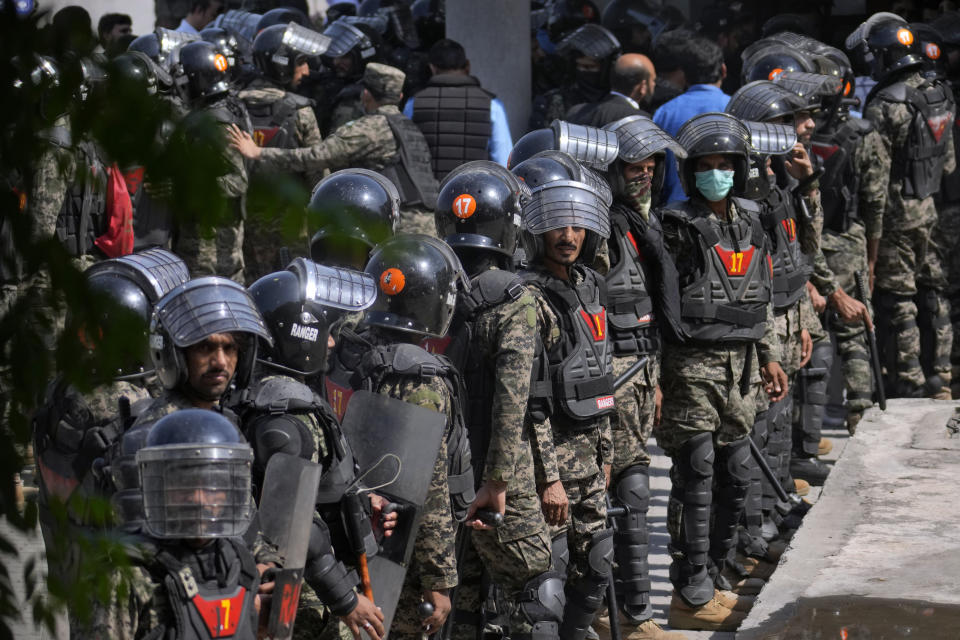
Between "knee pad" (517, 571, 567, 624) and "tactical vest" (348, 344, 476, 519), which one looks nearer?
"tactical vest" (348, 344, 476, 519)

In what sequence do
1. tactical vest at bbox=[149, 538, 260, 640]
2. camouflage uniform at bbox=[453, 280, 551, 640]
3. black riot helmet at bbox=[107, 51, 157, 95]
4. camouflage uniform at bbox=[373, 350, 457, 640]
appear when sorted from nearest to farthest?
black riot helmet at bbox=[107, 51, 157, 95], tactical vest at bbox=[149, 538, 260, 640], camouflage uniform at bbox=[373, 350, 457, 640], camouflage uniform at bbox=[453, 280, 551, 640]

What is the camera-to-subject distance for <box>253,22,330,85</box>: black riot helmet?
9.98m

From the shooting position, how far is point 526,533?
502 cm

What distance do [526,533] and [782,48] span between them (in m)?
5.28

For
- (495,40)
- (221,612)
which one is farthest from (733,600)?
(495,40)

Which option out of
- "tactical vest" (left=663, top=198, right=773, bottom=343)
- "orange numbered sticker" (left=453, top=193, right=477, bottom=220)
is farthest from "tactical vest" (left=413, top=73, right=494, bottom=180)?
"orange numbered sticker" (left=453, top=193, right=477, bottom=220)

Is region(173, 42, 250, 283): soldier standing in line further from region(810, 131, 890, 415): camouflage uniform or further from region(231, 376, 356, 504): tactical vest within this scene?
region(231, 376, 356, 504): tactical vest

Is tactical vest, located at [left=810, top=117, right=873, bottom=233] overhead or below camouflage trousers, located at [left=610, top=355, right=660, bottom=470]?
overhead

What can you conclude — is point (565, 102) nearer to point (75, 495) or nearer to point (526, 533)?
point (526, 533)

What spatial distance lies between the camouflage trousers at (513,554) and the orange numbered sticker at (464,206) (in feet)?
3.44

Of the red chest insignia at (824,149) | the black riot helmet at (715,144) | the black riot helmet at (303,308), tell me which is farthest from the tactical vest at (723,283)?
the black riot helmet at (303,308)

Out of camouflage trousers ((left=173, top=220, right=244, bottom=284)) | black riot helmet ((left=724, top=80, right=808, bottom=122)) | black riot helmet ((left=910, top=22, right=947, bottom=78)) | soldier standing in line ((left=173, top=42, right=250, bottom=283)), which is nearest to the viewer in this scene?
black riot helmet ((left=724, top=80, right=808, bottom=122))

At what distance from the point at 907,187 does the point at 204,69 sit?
4.81 meters

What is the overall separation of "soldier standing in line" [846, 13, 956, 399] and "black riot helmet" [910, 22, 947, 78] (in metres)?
0.09
